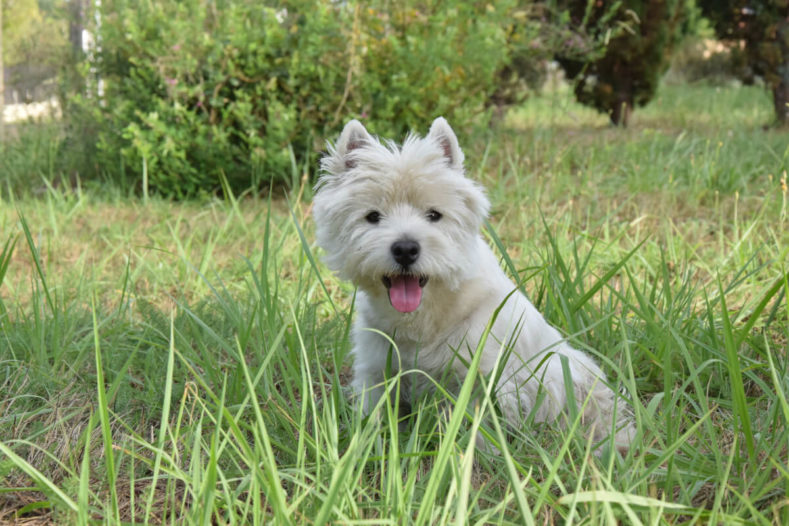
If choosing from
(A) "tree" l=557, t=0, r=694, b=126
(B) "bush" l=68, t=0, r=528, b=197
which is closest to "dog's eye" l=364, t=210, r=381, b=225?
(B) "bush" l=68, t=0, r=528, b=197

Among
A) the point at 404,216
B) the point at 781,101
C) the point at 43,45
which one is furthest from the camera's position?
the point at 781,101

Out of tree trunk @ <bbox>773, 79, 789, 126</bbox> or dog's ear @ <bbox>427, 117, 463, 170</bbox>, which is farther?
tree trunk @ <bbox>773, 79, 789, 126</bbox>

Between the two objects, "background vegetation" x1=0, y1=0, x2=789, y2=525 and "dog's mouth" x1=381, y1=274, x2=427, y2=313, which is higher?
"dog's mouth" x1=381, y1=274, x2=427, y2=313

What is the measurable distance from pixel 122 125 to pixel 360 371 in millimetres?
4862

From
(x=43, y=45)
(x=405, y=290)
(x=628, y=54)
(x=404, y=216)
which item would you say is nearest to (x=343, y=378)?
(x=405, y=290)

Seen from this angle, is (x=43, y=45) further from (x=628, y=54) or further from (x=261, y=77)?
(x=628, y=54)

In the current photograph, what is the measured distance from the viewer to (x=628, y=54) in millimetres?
10789

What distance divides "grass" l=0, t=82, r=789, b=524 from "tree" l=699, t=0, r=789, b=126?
4.19m

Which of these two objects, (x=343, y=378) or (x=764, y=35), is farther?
(x=764, y=35)

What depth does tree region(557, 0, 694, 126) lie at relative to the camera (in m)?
10.5

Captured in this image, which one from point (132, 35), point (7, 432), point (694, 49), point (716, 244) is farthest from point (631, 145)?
point (694, 49)

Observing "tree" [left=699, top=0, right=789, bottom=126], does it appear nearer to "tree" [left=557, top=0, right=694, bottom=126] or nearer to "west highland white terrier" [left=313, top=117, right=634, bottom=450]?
"tree" [left=557, top=0, right=694, bottom=126]

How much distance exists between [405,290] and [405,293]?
13 mm

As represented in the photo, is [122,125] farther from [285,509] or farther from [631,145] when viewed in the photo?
[285,509]
